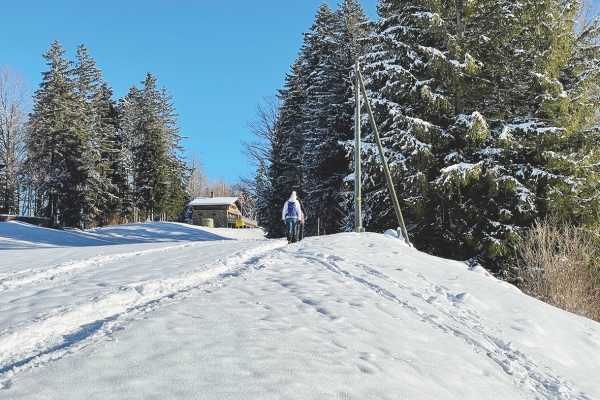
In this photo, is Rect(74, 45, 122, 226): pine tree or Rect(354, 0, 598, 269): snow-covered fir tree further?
Rect(74, 45, 122, 226): pine tree

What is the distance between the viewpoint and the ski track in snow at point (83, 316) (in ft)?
11.9

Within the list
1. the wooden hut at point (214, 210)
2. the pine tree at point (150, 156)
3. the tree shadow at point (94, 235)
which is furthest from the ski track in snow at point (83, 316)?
the wooden hut at point (214, 210)

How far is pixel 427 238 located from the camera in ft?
54.1

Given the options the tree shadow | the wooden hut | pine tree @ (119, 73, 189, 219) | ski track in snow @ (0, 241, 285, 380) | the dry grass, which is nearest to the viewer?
ski track in snow @ (0, 241, 285, 380)

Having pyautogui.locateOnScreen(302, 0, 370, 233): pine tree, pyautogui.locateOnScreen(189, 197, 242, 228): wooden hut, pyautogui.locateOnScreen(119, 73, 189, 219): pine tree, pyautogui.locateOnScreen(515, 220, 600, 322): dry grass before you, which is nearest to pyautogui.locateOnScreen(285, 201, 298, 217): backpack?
pyautogui.locateOnScreen(515, 220, 600, 322): dry grass

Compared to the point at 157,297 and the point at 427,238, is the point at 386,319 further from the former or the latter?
the point at 427,238

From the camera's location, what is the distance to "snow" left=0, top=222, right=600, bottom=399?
3.23 m

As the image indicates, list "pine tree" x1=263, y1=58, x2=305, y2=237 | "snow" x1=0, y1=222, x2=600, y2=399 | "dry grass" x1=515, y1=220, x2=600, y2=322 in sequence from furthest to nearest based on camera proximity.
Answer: "pine tree" x1=263, y1=58, x2=305, y2=237 → "dry grass" x1=515, y1=220, x2=600, y2=322 → "snow" x1=0, y1=222, x2=600, y2=399

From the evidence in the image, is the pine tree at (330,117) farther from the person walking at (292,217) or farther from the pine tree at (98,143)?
the pine tree at (98,143)

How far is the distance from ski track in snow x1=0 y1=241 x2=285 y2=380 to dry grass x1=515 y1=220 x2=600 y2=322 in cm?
862

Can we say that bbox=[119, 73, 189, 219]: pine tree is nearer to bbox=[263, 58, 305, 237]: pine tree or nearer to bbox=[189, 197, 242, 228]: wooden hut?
bbox=[189, 197, 242, 228]: wooden hut

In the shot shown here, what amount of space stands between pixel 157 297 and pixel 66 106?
36379mm

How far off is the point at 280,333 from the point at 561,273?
10.6 meters

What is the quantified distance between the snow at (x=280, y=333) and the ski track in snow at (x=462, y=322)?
0.02 meters
